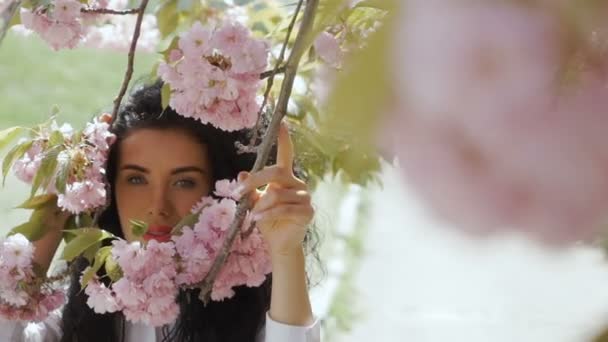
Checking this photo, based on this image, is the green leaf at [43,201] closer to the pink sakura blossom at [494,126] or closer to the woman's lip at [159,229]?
the woman's lip at [159,229]

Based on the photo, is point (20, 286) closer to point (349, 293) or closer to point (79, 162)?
point (79, 162)

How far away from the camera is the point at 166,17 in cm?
100

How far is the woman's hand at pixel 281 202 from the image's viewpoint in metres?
0.71

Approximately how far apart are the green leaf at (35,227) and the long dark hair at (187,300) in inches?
7.4

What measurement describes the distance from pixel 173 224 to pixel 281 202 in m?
0.27

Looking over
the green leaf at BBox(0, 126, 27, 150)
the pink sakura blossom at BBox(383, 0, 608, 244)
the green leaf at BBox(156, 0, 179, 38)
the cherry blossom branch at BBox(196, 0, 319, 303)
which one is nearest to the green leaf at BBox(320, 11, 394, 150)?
the pink sakura blossom at BBox(383, 0, 608, 244)

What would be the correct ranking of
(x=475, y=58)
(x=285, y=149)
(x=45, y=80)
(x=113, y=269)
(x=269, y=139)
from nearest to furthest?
(x=475, y=58)
(x=269, y=139)
(x=285, y=149)
(x=113, y=269)
(x=45, y=80)

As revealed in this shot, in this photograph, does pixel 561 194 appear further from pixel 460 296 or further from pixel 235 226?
pixel 460 296

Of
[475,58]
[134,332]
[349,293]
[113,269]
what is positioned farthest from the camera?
[349,293]

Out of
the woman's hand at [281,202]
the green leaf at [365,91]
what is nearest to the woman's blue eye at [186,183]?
the woman's hand at [281,202]

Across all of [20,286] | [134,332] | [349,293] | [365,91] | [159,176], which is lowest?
[349,293]

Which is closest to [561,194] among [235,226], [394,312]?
[235,226]

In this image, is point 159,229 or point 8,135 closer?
point 8,135

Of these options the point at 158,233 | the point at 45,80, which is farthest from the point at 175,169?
the point at 45,80
